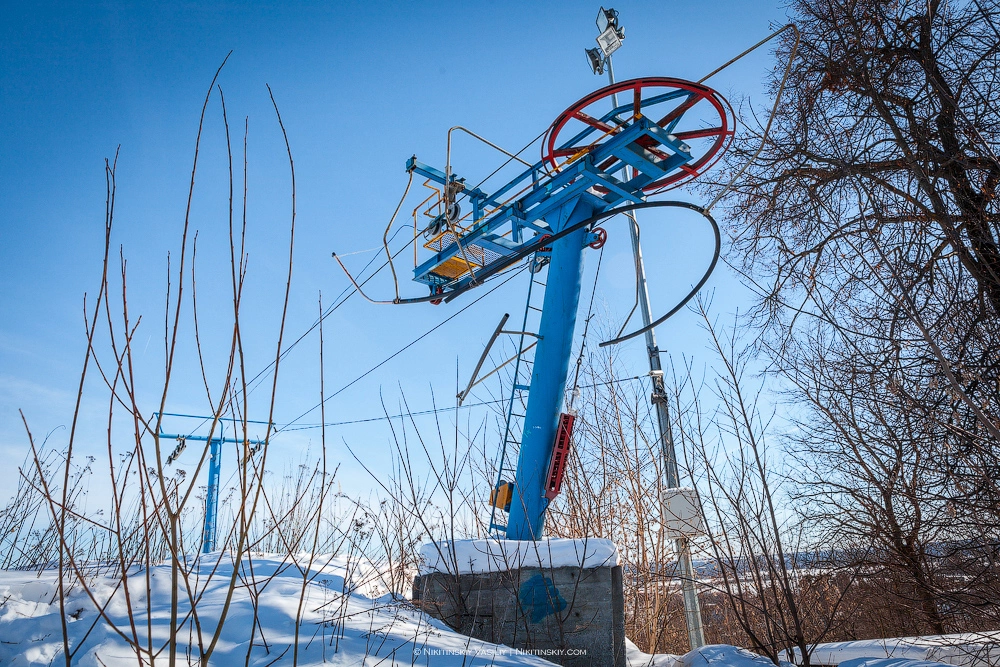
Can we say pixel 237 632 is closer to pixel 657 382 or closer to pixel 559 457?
pixel 559 457

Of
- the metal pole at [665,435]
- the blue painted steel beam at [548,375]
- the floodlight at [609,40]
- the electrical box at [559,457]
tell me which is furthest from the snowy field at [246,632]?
the floodlight at [609,40]

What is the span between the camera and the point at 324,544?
5441 mm

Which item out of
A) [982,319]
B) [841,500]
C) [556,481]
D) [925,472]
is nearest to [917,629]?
[841,500]

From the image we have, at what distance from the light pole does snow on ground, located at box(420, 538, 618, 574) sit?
0.65 meters

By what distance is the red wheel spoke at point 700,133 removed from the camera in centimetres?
582

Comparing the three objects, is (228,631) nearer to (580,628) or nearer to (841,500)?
(580,628)

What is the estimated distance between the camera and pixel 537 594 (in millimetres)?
4496

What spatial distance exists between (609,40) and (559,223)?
18.8 ft

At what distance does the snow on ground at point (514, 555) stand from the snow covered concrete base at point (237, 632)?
0.58 m

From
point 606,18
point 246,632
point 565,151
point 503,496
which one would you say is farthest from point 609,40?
point 246,632

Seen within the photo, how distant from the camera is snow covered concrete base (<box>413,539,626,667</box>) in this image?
433 centimetres

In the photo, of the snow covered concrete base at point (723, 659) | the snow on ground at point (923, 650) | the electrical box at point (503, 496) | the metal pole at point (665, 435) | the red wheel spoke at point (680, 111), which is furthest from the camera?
the metal pole at point (665, 435)

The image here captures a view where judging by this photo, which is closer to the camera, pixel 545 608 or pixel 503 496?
pixel 545 608

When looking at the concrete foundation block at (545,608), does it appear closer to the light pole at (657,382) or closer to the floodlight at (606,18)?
the light pole at (657,382)
